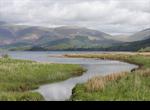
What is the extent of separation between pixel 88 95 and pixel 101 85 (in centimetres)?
280

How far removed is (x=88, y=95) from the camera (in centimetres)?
2552

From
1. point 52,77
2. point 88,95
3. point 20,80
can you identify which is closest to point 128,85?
point 88,95

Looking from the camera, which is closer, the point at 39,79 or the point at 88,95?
the point at 88,95

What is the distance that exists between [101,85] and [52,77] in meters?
21.7

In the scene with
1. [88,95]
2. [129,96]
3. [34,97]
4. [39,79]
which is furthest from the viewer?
[39,79]
